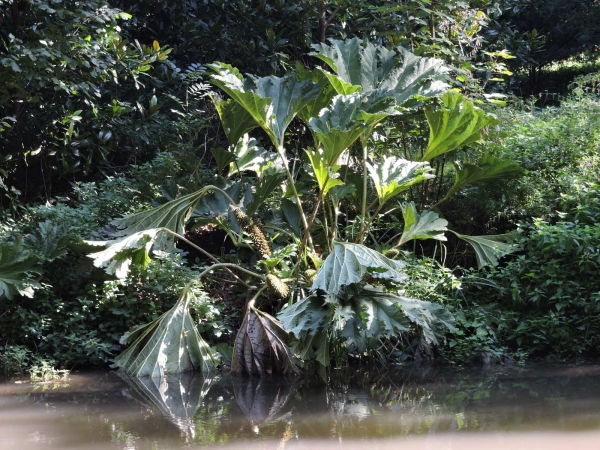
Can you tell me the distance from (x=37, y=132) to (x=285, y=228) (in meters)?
3.48

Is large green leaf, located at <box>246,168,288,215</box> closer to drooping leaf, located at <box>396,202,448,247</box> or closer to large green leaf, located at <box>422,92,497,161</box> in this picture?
drooping leaf, located at <box>396,202,448,247</box>

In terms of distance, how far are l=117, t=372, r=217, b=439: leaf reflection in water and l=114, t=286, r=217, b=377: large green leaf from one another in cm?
7

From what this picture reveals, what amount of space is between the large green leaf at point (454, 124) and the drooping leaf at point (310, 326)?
6.09 ft

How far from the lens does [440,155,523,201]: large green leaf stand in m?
5.93

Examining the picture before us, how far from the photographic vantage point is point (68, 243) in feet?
18.2

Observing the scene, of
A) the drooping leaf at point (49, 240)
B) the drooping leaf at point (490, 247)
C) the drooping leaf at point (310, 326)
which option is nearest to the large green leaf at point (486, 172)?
the drooping leaf at point (490, 247)

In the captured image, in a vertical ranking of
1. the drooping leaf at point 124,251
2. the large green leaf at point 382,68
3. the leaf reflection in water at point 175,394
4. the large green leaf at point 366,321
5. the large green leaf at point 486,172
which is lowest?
the leaf reflection in water at point 175,394

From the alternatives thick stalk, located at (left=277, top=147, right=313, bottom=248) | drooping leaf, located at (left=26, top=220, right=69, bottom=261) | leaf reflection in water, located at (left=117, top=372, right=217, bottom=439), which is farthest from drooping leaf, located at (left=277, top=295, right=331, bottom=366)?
drooping leaf, located at (left=26, top=220, right=69, bottom=261)

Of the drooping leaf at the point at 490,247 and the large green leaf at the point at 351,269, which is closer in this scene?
the large green leaf at the point at 351,269

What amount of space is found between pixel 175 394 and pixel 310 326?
1055 mm

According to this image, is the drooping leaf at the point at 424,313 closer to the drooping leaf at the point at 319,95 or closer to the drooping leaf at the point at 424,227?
the drooping leaf at the point at 424,227

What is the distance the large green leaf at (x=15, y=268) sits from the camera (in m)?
5.17

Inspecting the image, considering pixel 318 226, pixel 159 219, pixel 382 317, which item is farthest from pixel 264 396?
pixel 318 226

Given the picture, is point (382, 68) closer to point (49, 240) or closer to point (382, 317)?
point (382, 317)
